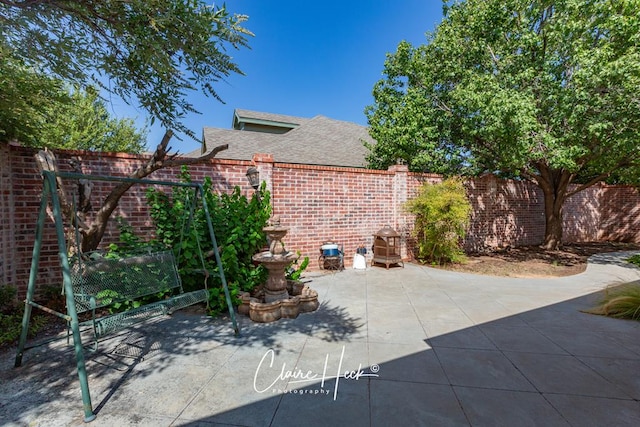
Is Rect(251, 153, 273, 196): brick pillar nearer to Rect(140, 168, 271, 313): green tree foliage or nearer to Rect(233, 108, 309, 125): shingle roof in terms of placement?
Rect(140, 168, 271, 313): green tree foliage

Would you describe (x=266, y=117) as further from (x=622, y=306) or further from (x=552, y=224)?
(x=622, y=306)

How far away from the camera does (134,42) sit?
379 centimetres

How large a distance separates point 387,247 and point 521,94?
4890 mm

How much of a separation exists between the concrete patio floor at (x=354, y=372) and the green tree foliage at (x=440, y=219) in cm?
309

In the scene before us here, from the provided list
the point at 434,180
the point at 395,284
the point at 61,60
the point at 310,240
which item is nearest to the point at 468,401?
the point at 395,284

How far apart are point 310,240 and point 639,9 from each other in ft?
28.0

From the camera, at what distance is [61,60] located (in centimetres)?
404

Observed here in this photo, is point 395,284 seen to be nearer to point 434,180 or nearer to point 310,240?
point 310,240

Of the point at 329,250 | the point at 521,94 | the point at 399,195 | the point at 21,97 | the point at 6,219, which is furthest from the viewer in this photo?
the point at 399,195

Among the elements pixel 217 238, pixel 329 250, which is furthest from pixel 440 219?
pixel 217 238

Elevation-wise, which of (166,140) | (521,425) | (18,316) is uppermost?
(166,140)

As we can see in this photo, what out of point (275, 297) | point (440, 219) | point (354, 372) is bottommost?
point (354, 372)

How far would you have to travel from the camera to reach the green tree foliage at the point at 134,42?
3.66 metres

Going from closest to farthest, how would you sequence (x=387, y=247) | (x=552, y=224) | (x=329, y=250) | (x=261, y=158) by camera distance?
(x=261, y=158) → (x=329, y=250) → (x=387, y=247) → (x=552, y=224)
